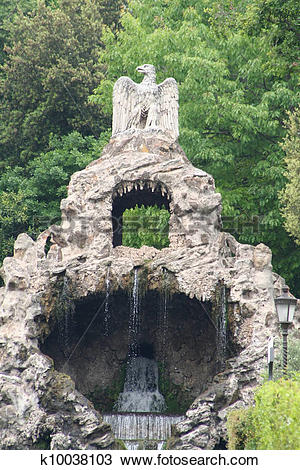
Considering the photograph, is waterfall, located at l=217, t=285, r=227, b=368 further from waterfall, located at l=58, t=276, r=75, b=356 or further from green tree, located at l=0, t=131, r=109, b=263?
green tree, located at l=0, t=131, r=109, b=263

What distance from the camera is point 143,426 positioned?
21.5m

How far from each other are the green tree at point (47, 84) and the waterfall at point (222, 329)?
1756cm

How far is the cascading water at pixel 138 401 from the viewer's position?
21531mm

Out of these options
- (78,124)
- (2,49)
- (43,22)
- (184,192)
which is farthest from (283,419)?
(2,49)

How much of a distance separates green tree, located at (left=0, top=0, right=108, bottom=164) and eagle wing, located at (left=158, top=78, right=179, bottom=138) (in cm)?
1200

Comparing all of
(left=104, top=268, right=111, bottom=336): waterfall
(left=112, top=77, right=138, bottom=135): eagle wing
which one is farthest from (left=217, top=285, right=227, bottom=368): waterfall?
(left=112, top=77, right=138, bottom=135): eagle wing

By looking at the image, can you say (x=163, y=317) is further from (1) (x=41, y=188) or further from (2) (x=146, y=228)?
(1) (x=41, y=188)

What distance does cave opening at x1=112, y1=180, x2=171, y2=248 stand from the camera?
2341 centimetres

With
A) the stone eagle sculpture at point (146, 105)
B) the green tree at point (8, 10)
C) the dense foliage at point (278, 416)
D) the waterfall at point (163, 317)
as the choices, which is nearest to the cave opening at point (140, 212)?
the stone eagle sculpture at point (146, 105)

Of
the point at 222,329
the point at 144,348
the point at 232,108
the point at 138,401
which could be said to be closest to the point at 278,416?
the point at 222,329

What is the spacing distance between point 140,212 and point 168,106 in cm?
749

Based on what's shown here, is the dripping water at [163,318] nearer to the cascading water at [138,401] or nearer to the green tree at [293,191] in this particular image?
the cascading water at [138,401]

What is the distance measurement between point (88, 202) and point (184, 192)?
2.66m

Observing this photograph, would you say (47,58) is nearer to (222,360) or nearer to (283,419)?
(222,360)
